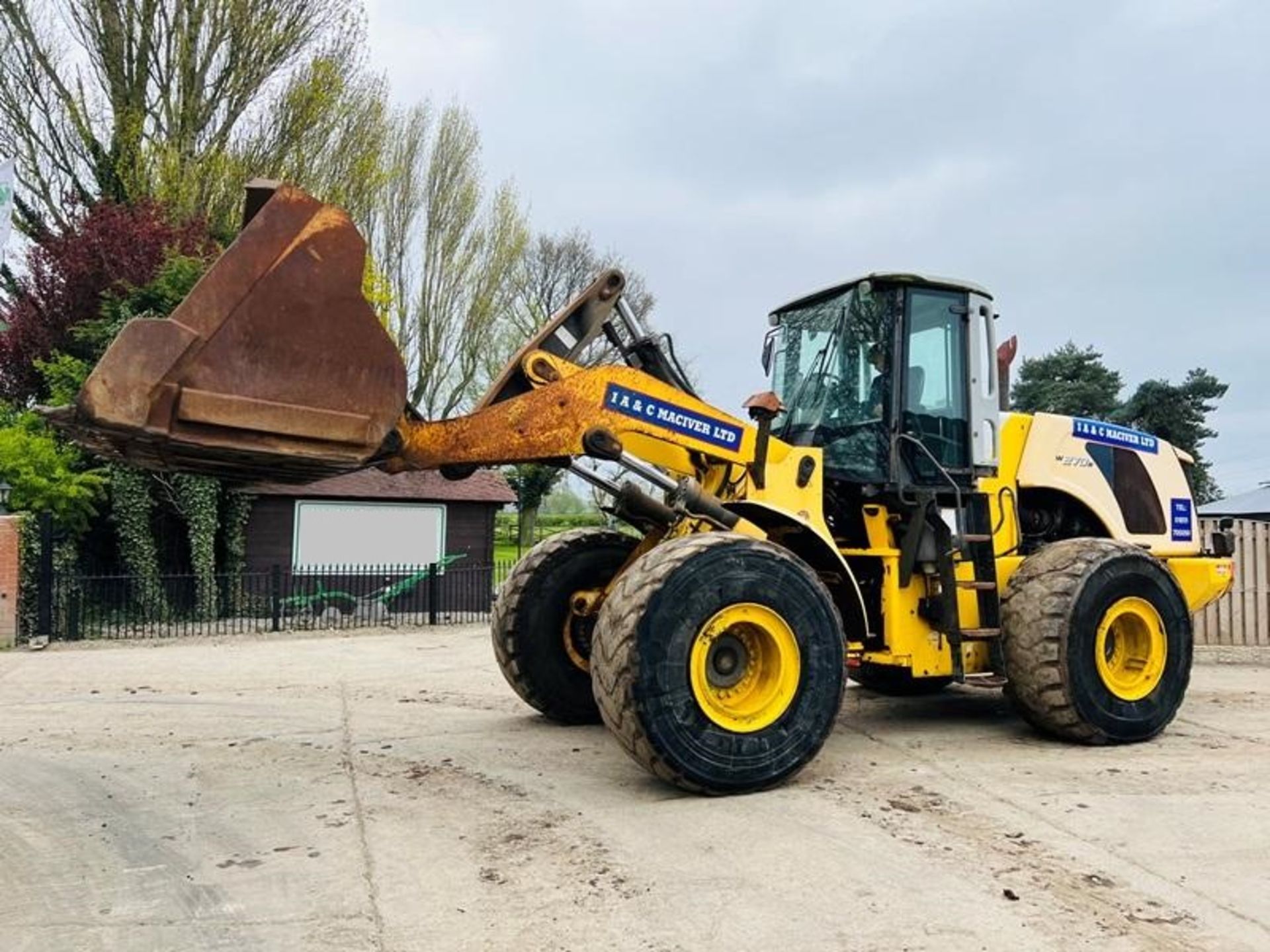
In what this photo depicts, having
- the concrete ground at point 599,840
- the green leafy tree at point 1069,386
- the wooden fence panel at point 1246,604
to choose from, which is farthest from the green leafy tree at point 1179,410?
the concrete ground at point 599,840

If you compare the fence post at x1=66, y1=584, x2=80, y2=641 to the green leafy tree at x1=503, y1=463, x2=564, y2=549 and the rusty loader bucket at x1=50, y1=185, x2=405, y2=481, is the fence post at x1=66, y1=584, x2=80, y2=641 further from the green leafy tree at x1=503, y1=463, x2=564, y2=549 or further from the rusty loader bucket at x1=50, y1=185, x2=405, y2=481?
the green leafy tree at x1=503, y1=463, x2=564, y2=549

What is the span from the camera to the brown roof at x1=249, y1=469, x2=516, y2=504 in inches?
751

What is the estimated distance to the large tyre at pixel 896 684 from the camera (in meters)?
8.07

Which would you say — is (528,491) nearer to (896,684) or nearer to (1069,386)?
(1069,386)

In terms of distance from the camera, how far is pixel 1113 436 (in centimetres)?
778

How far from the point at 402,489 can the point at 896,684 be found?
13.3m

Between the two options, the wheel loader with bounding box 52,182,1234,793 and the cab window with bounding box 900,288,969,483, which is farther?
the cab window with bounding box 900,288,969,483

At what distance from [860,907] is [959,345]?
4291 millimetres

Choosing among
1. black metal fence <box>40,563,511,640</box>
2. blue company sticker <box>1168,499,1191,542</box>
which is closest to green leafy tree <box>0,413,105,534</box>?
black metal fence <box>40,563,511,640</box>

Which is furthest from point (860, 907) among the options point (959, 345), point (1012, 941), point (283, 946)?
point (959, 345)

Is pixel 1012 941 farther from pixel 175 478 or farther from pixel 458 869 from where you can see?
pixel 175 478

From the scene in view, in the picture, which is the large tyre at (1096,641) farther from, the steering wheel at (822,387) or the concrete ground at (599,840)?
the steering wheel at (822,387)

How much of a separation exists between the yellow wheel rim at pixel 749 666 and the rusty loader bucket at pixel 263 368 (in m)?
1.91

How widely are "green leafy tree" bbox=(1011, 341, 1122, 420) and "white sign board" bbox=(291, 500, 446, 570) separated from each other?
14.8m
